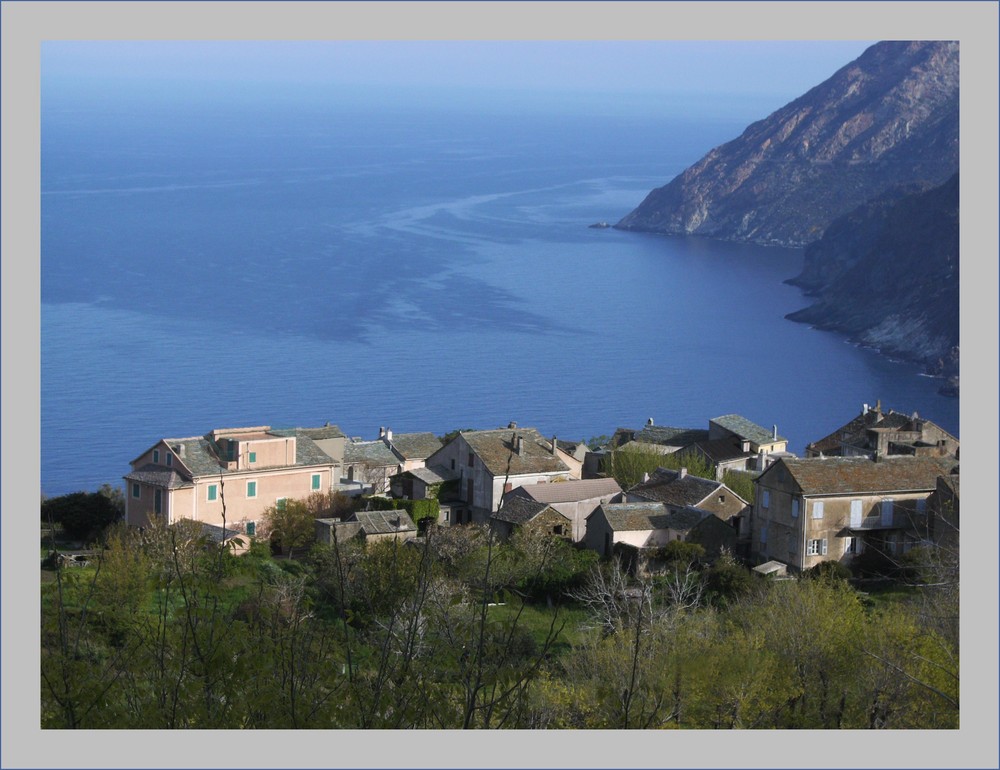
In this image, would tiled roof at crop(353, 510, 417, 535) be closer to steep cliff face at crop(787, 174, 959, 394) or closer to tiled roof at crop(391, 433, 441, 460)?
tiled roof at crop(391, 433, 441, 460)

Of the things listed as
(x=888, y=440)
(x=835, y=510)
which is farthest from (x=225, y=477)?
(x=888, y=440)

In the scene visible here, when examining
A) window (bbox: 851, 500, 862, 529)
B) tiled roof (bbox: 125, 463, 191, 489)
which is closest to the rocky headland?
window (bbox: 851, 500, 862, 529)

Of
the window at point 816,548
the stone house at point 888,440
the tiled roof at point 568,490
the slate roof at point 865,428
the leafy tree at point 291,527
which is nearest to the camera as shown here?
the window at point 816,548

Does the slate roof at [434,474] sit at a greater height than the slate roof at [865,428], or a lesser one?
lesser

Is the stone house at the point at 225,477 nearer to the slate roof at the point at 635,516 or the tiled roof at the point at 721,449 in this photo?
the slate roof at the point at 635,516

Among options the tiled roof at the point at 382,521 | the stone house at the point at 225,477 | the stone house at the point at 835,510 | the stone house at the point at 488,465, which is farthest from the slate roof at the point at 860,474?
the stone house at the point at 225,477

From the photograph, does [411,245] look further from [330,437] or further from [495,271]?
[330,437]

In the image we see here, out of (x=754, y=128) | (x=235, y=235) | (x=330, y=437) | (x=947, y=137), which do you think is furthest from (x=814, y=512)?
(x=754, y=128)
